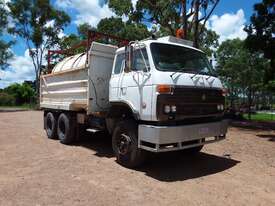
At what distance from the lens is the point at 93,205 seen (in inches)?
208

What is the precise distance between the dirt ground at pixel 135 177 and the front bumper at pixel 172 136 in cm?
66

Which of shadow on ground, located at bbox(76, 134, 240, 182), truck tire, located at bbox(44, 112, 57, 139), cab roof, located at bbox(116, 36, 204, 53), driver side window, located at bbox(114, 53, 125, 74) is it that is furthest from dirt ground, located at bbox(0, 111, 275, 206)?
cab roof, located at bbox(116, 36, 204, 53)

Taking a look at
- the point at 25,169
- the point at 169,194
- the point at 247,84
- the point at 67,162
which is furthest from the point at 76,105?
the point at 247,84

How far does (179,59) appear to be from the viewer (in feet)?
25.2

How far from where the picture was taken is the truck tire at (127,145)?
736cm

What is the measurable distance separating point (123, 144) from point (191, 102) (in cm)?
190

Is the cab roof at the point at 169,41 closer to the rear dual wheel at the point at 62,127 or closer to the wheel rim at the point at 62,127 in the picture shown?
the rear dual wheel at the point at 62,127

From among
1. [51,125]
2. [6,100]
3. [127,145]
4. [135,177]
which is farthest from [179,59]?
[6,100]

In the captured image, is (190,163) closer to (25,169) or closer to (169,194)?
(169,194)

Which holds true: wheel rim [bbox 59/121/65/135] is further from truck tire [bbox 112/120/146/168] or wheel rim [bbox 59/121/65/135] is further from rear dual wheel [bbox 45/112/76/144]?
truck tire [bbox 112/120/146/168]

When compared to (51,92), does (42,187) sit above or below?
below

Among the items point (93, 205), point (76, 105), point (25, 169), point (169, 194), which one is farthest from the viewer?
point (76, 105)

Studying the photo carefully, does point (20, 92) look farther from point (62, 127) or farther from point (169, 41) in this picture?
point (169, 41)

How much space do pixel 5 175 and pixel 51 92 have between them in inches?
197
